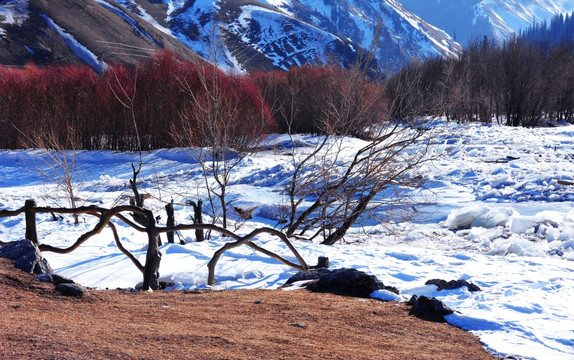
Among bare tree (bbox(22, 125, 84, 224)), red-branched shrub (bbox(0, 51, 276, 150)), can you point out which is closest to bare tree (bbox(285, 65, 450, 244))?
bare tree (bbox(22, 125, 84, 224))

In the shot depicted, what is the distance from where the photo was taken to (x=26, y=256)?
313 cm

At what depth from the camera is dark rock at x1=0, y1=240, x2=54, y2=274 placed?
3.09 meters

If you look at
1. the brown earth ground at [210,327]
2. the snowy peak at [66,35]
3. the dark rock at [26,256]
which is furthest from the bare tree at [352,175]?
the snowy peak at [66,35]

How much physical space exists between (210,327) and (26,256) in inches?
51.2

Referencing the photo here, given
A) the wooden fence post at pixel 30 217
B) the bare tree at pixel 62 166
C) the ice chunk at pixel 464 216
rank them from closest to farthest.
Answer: the wooden fence post at pixel 30 217
the bare tree at pixel 62 166
the ice chunk at pixel 464 216

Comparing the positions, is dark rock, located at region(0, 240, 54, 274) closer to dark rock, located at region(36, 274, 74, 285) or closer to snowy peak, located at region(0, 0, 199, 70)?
dark rock, located at region(36, 274, 74, 285)

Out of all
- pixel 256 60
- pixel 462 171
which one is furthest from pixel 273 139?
pixel 256 60

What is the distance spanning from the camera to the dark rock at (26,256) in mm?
3086

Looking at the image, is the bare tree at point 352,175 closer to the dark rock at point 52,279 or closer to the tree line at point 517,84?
the dark rock at point 52,279

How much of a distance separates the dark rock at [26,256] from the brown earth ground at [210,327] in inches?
2.6

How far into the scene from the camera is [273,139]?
89.7ft

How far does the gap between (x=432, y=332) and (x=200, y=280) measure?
2.59 meters

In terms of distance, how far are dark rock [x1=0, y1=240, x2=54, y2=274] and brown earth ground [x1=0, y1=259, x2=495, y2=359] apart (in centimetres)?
7

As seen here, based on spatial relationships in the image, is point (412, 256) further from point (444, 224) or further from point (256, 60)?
point (256, 60)
